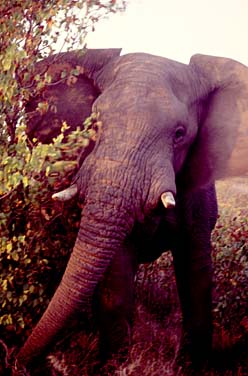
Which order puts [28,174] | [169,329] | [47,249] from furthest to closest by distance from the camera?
1. [169,329]
2. [47,249]
3. [28,174]

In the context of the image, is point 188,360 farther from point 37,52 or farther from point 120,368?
point 37,52

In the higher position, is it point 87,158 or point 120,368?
point 87,158

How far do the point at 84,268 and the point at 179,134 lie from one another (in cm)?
133

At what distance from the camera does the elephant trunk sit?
12.9ft

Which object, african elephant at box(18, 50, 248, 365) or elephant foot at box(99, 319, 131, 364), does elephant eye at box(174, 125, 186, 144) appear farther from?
elephant foot at box(99, 319, 131, 364)

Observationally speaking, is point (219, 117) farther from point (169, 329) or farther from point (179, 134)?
point (169, 329)

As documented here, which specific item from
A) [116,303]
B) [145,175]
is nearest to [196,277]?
[116,303]

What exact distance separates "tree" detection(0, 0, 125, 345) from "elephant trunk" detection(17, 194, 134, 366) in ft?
1.02

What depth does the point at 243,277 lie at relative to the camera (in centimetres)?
659

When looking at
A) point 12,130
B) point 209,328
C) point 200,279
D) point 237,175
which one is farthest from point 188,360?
point 12,130

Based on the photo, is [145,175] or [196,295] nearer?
[145,175]

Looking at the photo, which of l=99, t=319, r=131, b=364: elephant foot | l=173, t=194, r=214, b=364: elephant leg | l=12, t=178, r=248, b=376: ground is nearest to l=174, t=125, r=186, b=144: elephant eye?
l=173, t=194, r=214, b=364: elephant leg

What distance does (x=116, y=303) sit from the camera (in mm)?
5000

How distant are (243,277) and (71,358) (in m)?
2.51
